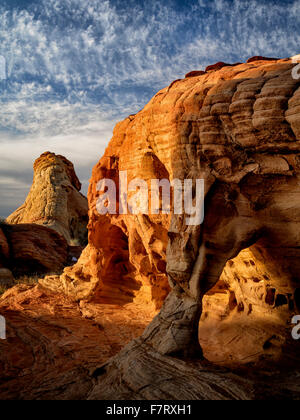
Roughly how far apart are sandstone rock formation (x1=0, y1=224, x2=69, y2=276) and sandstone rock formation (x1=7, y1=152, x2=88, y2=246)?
4035 mm

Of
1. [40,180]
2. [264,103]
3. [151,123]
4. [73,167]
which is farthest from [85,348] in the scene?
[73,167]

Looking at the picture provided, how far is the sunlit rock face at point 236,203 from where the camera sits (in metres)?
5.25

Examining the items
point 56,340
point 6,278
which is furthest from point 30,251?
point 56,340

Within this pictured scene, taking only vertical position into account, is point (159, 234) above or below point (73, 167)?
below

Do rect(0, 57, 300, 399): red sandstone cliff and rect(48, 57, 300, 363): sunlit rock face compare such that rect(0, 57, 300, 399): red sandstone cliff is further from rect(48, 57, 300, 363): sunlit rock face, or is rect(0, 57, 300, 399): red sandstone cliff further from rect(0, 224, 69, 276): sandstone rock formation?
rect(0, 224, 69, 276): sandstone rock formation

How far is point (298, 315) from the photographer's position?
610 cm

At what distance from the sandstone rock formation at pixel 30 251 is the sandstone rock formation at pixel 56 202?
4035 millimetres

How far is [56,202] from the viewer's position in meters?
23.7

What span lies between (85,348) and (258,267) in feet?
13.5

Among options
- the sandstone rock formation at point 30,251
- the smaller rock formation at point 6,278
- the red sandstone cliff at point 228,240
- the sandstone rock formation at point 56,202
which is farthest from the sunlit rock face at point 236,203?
the sandstone rock formation at point 56,202

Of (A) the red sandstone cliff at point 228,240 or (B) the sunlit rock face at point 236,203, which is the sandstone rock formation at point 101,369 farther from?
(B) the sunlit rock face at point 236,203

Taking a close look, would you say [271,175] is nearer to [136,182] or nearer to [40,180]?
[136,182]

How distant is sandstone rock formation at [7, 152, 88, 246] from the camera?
76.8 feet

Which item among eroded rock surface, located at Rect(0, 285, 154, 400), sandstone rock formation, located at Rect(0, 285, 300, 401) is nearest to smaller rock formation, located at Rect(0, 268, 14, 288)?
eroded rock surface, located at Rect(0, 285, 154, 400)
